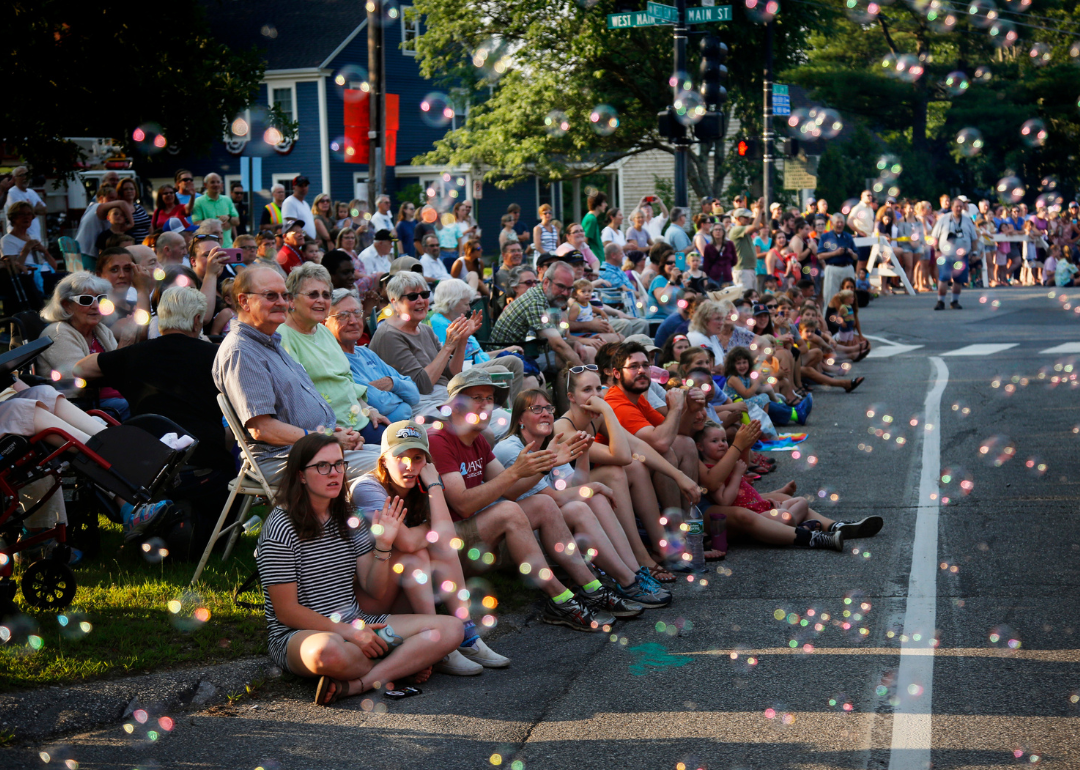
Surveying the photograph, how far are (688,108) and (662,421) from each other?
8.71m

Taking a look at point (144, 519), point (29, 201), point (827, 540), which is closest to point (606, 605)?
point (827, 540)

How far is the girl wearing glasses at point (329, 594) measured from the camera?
16.1ft

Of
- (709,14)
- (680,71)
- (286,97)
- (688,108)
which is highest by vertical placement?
(286,97)

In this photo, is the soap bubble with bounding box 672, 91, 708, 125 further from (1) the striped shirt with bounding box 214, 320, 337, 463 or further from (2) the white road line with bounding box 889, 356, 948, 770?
(1) the striped shirt with bounding box 214, 320, 337, 463

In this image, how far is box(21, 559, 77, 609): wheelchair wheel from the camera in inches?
216

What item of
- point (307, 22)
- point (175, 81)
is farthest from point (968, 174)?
point (175, 81)

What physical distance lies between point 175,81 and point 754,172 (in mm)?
26297

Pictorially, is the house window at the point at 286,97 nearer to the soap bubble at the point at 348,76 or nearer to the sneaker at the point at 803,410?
the soap bubble at the point at 348,76

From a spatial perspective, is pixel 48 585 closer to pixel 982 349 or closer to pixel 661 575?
pixel 661 575

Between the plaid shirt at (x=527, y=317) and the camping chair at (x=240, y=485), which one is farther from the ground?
the plaid shirt at (x=527, y=317)

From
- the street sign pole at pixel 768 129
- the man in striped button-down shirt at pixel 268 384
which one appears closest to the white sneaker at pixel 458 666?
the man in striped button-down shirt at pixel 268 384

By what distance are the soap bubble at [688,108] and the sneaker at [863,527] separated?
27.6 feet

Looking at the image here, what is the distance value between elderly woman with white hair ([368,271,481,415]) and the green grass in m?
2.04

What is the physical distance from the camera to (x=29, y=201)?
1371cm
